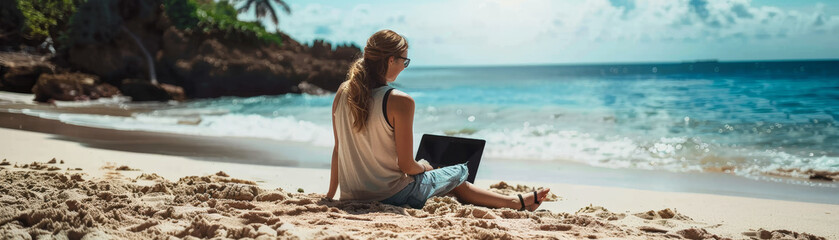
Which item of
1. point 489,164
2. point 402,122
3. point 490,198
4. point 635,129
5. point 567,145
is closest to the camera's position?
point 402,122

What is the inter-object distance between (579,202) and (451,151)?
1.14m

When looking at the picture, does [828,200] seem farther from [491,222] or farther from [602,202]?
[491,222]

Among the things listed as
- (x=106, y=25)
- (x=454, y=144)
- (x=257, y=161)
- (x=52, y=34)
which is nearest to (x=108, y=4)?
(x=106, y=25)

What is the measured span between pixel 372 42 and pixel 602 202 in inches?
91.7

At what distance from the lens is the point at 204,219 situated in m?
3.24

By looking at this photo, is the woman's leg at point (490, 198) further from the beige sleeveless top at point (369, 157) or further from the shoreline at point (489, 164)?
the shoreline at point (489, 164)

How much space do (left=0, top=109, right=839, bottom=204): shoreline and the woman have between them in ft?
7.47

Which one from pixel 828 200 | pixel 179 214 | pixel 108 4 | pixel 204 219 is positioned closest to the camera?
pixel 204 219

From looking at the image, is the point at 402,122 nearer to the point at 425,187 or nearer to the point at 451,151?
the point at 425,187

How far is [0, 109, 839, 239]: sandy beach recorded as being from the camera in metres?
3.15

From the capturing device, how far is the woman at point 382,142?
345cm

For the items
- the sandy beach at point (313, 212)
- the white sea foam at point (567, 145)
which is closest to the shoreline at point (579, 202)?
the sandy beach at point (313, 212)

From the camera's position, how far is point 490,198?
407 centimetres

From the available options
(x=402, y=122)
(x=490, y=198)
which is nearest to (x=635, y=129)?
(x=490, y=198)
